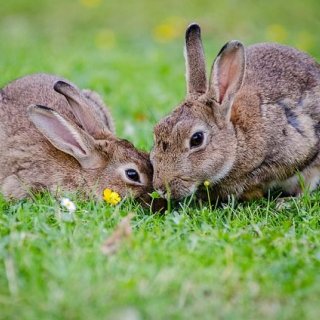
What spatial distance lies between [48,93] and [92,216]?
2063mm

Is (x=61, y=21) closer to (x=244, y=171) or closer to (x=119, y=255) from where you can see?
(x=244, y=171)

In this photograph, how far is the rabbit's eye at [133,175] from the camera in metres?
6.42

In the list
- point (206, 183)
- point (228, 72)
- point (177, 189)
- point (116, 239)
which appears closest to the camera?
point (116, 239)

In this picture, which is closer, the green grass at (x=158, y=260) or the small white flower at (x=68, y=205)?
the green grass at (x=158, y=260)

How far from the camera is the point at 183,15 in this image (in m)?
15.1

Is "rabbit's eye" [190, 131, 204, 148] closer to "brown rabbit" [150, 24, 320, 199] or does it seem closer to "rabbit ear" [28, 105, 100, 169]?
"brown rabbit" [150, 24, 320, 199]

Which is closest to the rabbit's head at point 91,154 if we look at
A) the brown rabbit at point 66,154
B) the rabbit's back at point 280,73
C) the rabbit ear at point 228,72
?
the brown rabbit at point 66,154

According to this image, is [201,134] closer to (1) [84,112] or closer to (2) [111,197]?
(2) [111,197]

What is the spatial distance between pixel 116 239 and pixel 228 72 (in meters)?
2.18

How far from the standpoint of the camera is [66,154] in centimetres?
673

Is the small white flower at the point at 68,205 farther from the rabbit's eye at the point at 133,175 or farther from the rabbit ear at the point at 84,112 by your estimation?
the rabbit ear at the point at 84,112

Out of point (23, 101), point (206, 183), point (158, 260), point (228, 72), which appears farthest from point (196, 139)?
point (23, 101)

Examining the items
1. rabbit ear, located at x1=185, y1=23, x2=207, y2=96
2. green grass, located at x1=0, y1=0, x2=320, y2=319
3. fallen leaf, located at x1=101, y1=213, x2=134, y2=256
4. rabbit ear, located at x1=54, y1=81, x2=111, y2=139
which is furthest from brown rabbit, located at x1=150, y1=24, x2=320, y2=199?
fallen leaf, located at x1=101, y1=213, x2=134, y2=256

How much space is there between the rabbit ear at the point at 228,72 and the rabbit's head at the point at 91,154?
854 mm
